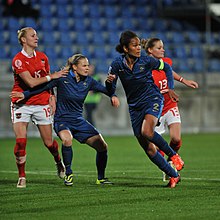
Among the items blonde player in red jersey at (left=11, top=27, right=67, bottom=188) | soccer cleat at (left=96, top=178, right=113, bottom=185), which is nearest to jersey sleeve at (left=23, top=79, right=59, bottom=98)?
blonde player in red jersey at (left=11, top=27, right=67, bottom=188)

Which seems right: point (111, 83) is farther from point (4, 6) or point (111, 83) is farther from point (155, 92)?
point (4, 6)

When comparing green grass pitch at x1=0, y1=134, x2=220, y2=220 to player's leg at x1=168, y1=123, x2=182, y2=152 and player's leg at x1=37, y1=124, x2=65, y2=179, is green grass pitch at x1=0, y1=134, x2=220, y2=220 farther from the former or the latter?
player's leg at x1=168, y1=123, x2=182, y2=152

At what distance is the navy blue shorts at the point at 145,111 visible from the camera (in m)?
9.49

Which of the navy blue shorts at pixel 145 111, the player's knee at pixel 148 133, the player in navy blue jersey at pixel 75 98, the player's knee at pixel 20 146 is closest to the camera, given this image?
the player's knee at pixel 148 133

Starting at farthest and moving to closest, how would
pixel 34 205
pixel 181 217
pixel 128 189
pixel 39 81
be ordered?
pixel 39 81 → pixel 128 189 → pixel 34 205 → pixel 181 217

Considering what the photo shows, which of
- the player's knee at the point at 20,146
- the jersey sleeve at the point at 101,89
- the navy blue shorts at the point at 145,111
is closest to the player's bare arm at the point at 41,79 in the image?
the jersey sleeve at the point at 101,89

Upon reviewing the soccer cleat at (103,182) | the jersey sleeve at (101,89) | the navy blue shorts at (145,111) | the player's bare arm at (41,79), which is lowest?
the soccer cleat at (103,182)

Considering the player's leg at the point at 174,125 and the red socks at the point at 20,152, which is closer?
the red socks at the point at 20,152

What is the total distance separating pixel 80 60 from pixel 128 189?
187 cm

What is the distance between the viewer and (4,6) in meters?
25.9

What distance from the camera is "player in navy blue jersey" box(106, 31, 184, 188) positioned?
30.8 feet

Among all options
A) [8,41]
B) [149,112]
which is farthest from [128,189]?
[8,41]

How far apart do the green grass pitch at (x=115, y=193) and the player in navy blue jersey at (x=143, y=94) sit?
1.30ft

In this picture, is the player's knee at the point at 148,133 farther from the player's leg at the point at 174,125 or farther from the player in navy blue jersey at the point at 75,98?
the player's leg at the point at 174,125
